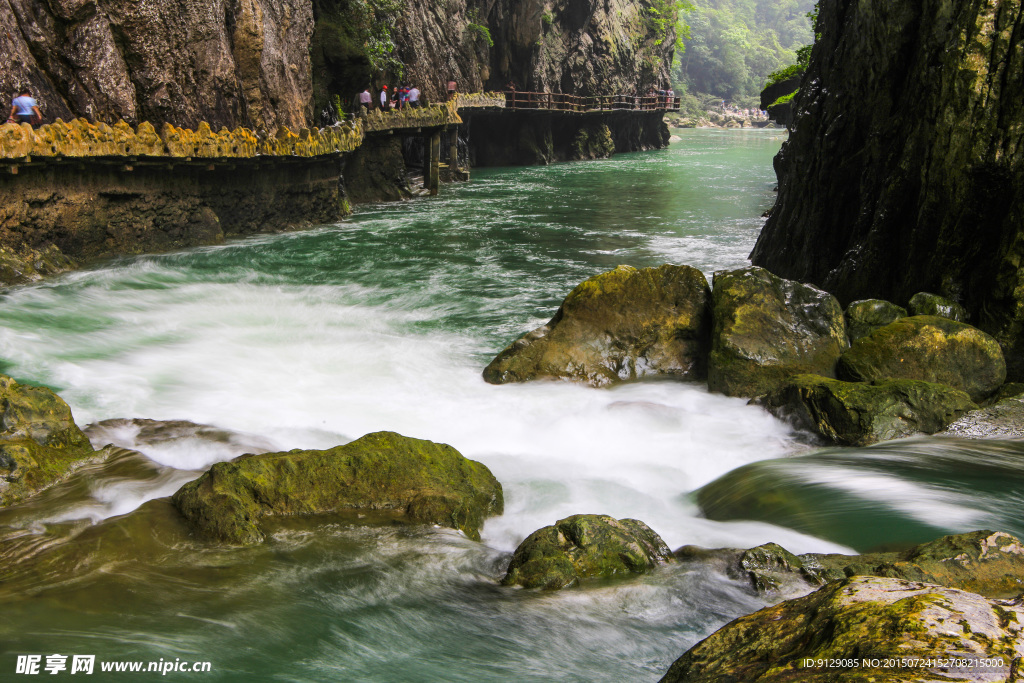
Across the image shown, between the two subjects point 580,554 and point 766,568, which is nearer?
point 766,568

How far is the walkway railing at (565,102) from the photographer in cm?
3553

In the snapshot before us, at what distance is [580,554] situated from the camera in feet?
14.1

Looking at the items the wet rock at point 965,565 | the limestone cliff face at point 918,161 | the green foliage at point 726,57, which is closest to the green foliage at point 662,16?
the limestone cliff face at point 918,161

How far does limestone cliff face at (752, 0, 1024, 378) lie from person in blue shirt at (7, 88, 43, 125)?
11.5m

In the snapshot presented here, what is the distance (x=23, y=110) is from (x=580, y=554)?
458 inches

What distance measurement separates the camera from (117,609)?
371 cm

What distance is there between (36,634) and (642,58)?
6148 cm

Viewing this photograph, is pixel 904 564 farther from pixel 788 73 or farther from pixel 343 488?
pixel 788 73

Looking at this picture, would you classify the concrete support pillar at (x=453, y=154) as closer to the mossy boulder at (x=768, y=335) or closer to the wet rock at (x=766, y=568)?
the mossy boulder at (x=768, y=335)

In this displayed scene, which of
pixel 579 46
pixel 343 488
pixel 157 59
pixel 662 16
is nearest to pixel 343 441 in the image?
pixel 343 488

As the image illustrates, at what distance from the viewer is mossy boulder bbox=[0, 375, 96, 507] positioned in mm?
4809

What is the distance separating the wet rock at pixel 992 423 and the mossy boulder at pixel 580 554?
10.2 feet

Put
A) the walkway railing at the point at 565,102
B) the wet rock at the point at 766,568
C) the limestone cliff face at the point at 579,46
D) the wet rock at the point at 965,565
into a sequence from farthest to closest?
the limestone cliff face at the point at 579,46, the walkway railing at the point at 565,102, the wet rock at the point at 766,568, the wet rock at the point at 965,565

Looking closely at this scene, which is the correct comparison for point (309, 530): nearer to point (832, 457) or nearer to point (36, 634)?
point (36, 634)
